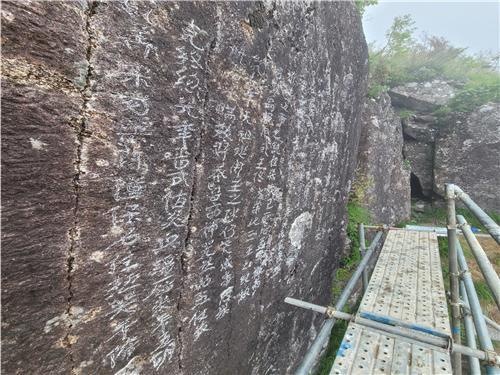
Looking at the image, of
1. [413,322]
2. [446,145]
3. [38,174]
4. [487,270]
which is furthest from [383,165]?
[38,174]

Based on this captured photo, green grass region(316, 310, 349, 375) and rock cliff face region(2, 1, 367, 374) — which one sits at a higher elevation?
rock cliff face region(2, 1, 367, 374)

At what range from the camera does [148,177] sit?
1.40 meters

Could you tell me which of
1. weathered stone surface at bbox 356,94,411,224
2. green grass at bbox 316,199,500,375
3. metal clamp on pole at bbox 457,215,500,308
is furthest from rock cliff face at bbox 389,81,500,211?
metal clamp on pole at bbox 457,215,500,308

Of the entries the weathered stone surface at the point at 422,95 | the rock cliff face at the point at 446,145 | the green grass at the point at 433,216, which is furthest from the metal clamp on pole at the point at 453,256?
the weathered stone surface at the point at 422,95

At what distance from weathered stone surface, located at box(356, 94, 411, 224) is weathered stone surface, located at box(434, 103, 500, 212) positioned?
1194mm

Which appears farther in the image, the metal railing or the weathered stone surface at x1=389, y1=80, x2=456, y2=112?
the weathered stone surface at x1=389, y1=80, x2=456, y2=112

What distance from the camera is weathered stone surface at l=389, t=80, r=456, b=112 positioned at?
8586 mm

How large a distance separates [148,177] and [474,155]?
898 centimetres

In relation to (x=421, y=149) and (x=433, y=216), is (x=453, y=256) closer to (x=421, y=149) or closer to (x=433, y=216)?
(x=433, y=216)

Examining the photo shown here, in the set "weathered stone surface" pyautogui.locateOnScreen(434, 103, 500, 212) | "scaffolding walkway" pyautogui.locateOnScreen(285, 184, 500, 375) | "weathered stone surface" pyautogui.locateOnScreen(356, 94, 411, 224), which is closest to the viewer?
"scaffolding walkway" pyautogui.locateOnScreen(285, 184, 500, 375)

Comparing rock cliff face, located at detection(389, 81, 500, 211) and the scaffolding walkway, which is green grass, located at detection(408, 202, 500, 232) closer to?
rock cliff face, located at detection(389, 81, 500, 211)

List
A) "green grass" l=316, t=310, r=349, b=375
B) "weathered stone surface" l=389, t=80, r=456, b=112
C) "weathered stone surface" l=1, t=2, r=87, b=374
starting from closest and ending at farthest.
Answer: "weathered stone surface" l=1, t=2, r=87, b=374
"green grass" l=316, t=310, r=349, b=375
"weathered stone surface" l=389, t=80, r=456, b=112

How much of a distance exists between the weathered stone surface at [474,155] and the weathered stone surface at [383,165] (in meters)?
1.19

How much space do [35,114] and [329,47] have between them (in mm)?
2896
